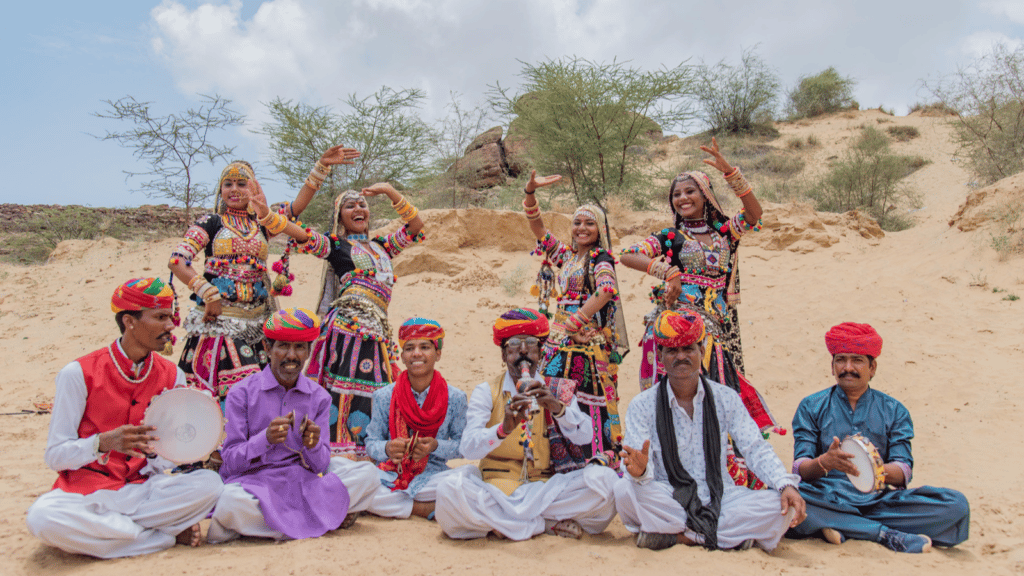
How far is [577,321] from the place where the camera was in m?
4.30

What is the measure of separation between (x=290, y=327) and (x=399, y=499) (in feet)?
4.05

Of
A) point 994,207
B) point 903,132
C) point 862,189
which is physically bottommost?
point 994,207

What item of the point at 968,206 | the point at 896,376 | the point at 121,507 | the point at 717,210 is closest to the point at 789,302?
the point at 896,376

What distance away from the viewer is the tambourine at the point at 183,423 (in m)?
3.23

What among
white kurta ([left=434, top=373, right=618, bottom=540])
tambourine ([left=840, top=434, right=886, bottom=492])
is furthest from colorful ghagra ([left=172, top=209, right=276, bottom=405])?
tambourine ([left=840, top=434, right=886, bottom=492])

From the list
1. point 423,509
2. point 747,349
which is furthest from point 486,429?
point 747,349

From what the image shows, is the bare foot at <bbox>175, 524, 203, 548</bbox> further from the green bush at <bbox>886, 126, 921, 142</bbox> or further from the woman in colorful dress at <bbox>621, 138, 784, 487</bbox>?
the green bush at <bbox>886, 126, 921, 142</bbox>

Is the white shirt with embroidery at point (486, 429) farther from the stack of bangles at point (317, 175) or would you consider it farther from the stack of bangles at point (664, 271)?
the stack of bangles at point (317, 175)

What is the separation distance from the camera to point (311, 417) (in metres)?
3.67

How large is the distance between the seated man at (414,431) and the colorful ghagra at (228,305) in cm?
113

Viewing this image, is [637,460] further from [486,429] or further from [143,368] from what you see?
[143,368]

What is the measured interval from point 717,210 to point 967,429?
3452 millimetres

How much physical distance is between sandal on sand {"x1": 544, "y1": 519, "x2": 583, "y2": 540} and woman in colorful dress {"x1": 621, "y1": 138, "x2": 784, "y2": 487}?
1.30m

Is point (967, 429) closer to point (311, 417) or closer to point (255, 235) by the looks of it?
point (311, 417)
